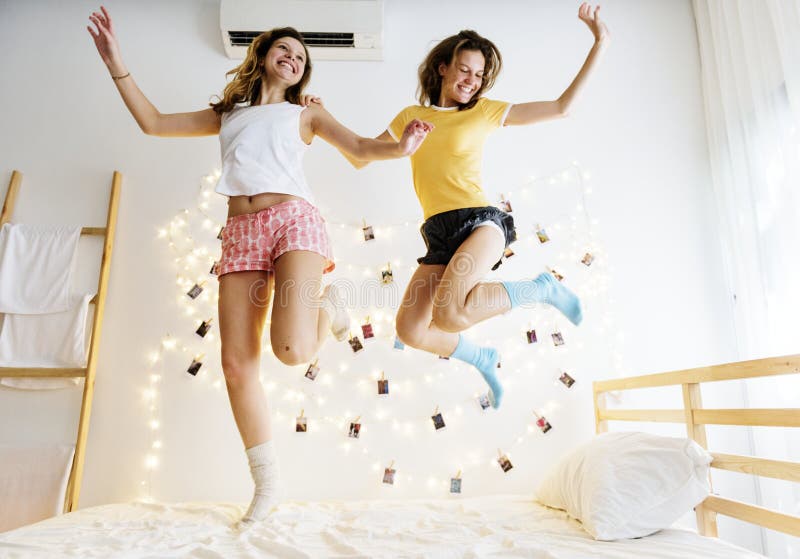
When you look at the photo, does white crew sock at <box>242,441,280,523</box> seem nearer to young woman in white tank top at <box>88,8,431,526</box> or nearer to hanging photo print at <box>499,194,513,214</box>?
young woman in white tank top at <box>88,8,431,526</box>

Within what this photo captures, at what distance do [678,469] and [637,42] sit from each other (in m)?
1.96

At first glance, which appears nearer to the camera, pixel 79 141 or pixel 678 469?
pixel 678 469

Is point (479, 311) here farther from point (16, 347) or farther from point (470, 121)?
point (16, 347)

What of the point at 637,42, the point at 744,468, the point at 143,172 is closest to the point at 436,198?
the point at 744,468

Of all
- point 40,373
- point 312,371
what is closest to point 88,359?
point 40,373

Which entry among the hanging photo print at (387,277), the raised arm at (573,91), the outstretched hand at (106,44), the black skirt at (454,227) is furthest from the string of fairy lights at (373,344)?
the outstretched hand at (106,44)

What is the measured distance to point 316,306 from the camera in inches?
60.2

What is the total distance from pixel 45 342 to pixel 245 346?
1.01 meters

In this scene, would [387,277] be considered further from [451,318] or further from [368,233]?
[451,318]

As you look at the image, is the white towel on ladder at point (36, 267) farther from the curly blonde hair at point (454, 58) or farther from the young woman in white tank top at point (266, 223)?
the curly blonde hair at point (454, 58)

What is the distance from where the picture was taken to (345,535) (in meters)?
1.31

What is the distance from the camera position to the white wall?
6.64 feet

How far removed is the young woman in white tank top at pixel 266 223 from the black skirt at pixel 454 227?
11.3 inches

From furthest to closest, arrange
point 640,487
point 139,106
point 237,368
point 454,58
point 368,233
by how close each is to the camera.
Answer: point 368,233 → point 454,58 → point 139,106 → point 237,368 → point 640,487
